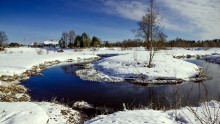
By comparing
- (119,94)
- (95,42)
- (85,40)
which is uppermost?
(85,40)

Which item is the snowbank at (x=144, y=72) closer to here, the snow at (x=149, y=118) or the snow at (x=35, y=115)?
the snow at (x=35, y=115)

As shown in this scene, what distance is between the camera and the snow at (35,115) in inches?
356

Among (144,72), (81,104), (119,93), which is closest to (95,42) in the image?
(144,72)

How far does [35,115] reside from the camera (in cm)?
965

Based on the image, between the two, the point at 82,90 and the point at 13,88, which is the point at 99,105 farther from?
the point at 13,88

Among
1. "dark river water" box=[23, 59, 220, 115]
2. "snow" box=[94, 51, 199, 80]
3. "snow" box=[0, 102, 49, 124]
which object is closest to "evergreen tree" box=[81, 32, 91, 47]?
"snow" box=[94, 51, 199, 80]

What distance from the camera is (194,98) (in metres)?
16.0

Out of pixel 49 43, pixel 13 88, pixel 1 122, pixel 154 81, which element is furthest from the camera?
pixel 49 43

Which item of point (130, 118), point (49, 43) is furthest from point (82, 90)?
point (49, 43)

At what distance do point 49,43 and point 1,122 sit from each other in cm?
14461

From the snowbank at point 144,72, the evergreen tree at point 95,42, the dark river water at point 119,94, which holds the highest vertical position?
the evergreen tree at point 95,42

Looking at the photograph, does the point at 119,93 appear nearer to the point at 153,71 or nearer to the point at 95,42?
the point at 153,71

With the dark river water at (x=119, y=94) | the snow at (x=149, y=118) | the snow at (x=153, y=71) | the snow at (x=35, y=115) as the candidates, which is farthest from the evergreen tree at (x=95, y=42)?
the snow at (x=149, y=118)

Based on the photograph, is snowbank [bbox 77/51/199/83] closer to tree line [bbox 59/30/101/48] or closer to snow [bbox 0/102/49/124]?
snow [bbox 0/102/49/124]
